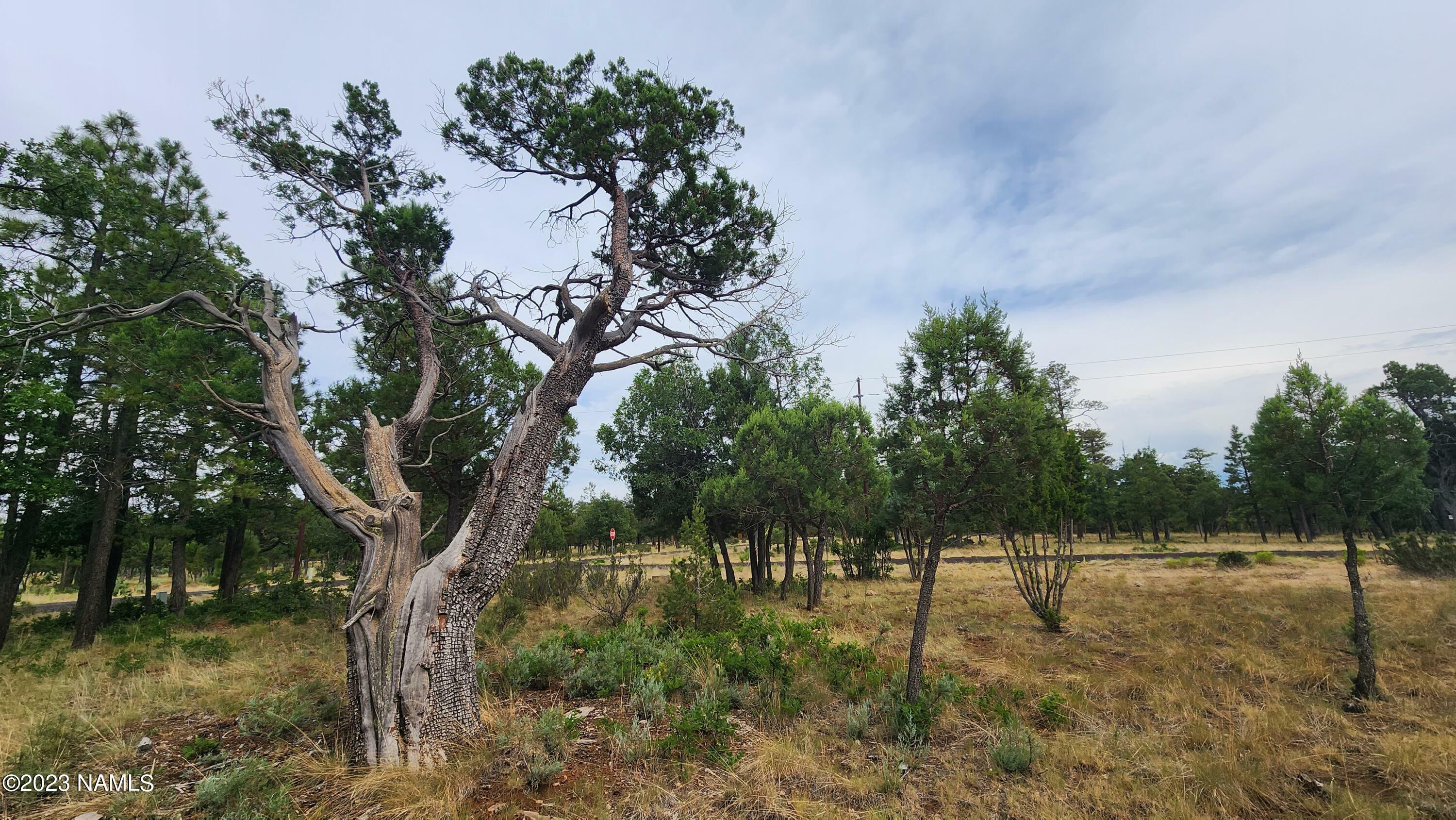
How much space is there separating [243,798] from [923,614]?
6.38 m

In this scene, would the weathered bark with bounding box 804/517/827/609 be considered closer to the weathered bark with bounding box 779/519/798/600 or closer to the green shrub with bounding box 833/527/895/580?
the weathered bark with bounding box 779/519/798/600

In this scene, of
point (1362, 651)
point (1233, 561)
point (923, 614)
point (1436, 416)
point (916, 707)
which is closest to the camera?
point (916, 707)

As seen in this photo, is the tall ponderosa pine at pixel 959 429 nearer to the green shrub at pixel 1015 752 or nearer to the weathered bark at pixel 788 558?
the green shrub at pixel 1015 752

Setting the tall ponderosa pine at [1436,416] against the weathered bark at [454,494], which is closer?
the weathered bark at [454,494]

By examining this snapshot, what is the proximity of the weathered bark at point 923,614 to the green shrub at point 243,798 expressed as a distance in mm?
5751

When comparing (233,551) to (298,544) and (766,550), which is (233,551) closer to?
(298,544)

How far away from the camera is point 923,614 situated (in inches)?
245

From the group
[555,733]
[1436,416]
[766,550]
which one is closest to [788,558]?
[766,550]

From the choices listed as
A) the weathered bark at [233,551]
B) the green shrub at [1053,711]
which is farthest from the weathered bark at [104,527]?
the green shrub at [1053,711]

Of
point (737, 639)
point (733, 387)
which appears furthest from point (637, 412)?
point (737, 639)

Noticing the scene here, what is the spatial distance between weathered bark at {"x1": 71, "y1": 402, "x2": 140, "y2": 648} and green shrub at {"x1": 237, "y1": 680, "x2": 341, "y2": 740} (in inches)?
404

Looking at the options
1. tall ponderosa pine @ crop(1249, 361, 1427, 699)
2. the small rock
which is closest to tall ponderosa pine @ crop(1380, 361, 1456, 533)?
tall ponderosa pine @ crop(1249, 361, 1427, 699)

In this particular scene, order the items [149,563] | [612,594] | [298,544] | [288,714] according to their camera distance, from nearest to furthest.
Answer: [288,714] < [612,594] < [149,563] < [298,544]

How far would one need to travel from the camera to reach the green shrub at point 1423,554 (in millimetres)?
15727
